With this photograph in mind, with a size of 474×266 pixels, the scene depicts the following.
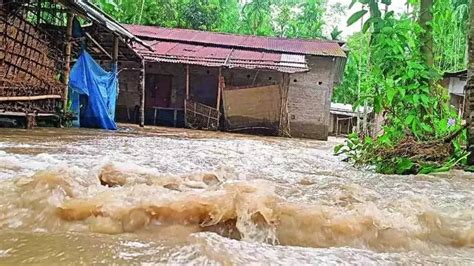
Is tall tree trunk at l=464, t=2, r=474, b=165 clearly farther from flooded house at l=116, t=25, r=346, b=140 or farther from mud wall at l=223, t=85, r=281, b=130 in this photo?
mud wall at l=223, t=85, r=281, b=130

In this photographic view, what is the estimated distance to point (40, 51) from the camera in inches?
397

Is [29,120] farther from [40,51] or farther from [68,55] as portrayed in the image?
[68,55]

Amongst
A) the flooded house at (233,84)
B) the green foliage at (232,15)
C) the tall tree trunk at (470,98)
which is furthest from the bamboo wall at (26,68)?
the green foliage at (232,15)

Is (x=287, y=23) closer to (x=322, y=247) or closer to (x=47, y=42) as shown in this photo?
(x=47, y=42)

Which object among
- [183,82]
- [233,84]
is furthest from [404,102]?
[183,82]

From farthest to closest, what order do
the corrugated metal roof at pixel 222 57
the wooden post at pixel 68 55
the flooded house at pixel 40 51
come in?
1. the corrugated metal roof at pixel 222 57
2. the wooden post at pixel 68 55
3. the flooded house at pixel 40 51

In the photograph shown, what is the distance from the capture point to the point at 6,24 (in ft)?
28.6


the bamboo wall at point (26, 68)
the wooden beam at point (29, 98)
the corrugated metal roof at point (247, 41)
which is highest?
the corrugated metal roof at point (247, 41)

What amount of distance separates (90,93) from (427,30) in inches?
301

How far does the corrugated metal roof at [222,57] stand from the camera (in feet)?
49.4

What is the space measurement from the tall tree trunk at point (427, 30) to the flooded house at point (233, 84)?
8387 millimetres

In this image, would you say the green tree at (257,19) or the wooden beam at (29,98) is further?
the green tree at (257,19)

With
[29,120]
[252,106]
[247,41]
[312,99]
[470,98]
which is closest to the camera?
[470,98]

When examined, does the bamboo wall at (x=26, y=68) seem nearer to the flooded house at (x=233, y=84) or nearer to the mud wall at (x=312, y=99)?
the flooded house at (x=233, y=84)
